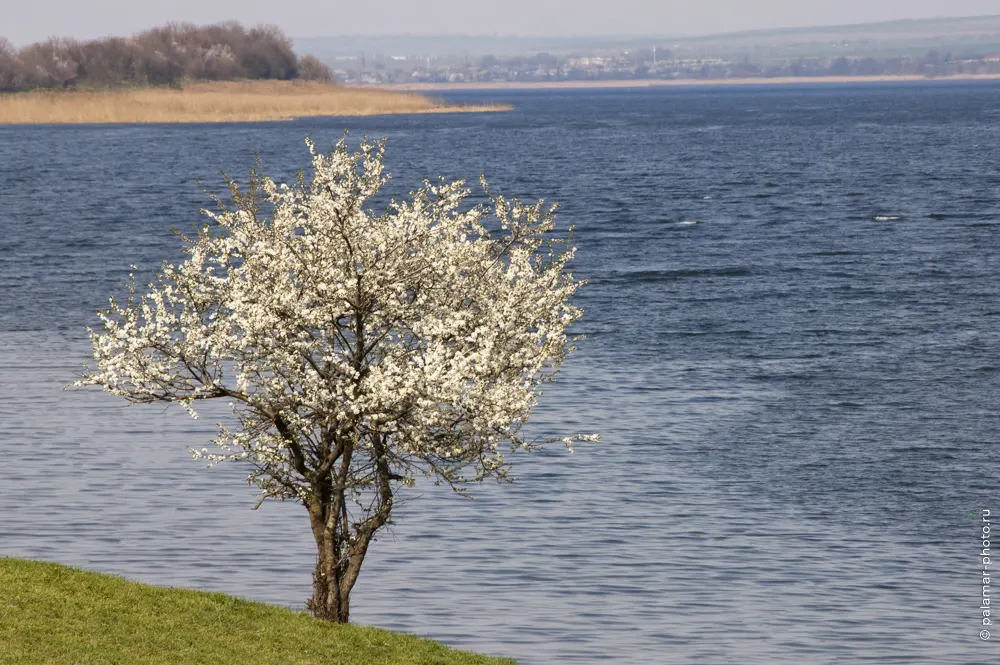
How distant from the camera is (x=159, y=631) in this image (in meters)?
19.6

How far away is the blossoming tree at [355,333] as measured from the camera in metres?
20.8

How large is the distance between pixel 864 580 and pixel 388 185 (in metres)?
98.4

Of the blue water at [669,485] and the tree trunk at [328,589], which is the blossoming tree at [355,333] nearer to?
the tree trunk at [328,589]

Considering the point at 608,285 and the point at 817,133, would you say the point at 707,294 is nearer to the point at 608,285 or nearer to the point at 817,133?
the point at 608,285

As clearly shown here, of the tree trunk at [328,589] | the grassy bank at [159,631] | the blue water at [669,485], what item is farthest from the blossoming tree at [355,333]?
the blue water at [669,485]

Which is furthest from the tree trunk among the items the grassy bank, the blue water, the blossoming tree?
the blue water

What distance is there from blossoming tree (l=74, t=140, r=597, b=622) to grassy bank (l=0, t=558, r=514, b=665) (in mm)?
1764

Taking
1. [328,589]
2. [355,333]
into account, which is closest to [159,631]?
[328,589]

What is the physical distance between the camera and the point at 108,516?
31422mm

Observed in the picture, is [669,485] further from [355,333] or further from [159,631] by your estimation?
[159,631]

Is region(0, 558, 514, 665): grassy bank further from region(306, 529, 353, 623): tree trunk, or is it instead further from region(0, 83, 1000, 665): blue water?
region(0, 83, 1000, 665): blue water

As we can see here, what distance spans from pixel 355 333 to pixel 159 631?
499 centimetres

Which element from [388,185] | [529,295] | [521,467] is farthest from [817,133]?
[529,295]

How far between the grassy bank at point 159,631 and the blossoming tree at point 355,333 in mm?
1764
